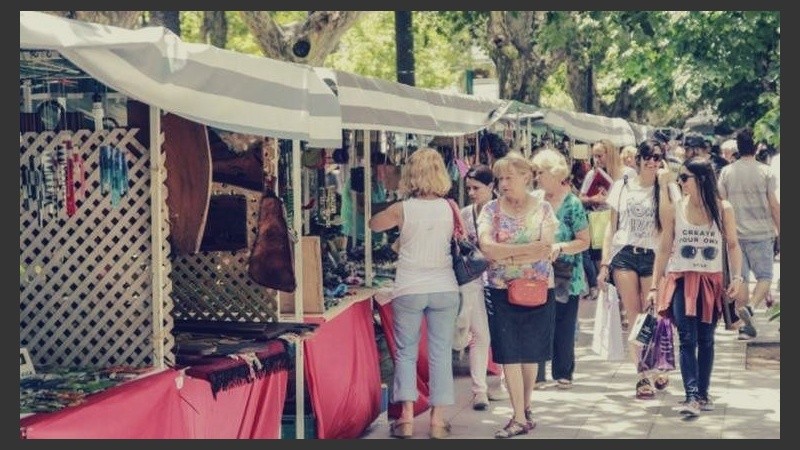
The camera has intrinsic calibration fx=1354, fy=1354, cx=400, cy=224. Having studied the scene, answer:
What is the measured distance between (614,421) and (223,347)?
9.41 feet

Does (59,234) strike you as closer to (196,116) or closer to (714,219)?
(196,116)

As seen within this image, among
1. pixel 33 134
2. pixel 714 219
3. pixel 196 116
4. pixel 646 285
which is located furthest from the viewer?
pixel 646 285

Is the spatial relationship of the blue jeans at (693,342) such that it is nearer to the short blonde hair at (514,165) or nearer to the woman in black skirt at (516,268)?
the woman in black skirt at (516,268)

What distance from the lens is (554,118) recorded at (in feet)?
51.0

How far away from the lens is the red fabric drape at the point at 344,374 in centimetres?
786

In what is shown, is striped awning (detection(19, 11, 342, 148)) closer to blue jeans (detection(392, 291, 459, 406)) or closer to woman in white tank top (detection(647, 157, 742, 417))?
blue jeans (detection(392, 291, 459, 406))

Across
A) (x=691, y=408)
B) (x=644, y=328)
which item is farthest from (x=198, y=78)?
(x=691, y=408)

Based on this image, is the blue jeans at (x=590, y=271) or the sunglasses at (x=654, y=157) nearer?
the sunglasses at (x=654, y=157)

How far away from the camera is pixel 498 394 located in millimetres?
9422

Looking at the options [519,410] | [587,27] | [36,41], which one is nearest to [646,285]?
[519,410]

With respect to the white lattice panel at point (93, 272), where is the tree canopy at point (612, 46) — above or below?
above

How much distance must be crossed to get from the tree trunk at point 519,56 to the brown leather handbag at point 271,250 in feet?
55.5

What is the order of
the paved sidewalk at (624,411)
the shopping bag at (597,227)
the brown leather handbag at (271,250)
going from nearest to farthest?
1. the brown leather handbag at (271,250)
2. the paved sidewalk at (624,411)
3. the shopping bag at (597,227)

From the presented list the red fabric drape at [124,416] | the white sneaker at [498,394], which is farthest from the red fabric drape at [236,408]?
the white sneaker at [498,394]
